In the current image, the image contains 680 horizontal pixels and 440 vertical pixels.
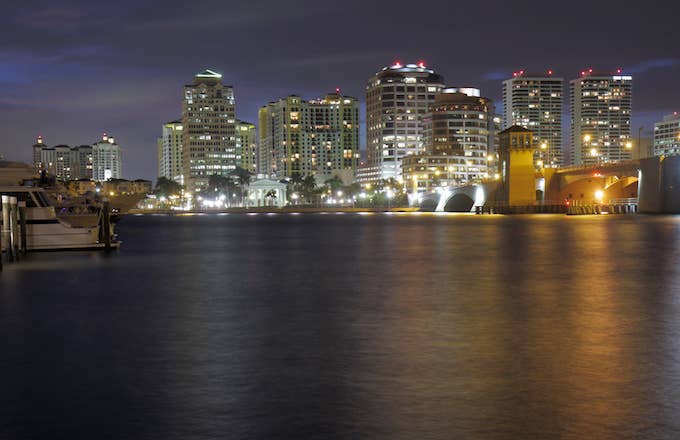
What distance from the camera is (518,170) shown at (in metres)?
158

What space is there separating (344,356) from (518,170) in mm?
148522

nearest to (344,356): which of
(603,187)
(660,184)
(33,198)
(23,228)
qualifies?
(23,228)

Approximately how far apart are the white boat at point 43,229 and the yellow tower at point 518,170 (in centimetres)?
12138

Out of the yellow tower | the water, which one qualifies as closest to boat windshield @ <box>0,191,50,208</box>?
the water

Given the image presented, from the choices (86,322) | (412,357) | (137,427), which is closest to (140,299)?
(86,322)

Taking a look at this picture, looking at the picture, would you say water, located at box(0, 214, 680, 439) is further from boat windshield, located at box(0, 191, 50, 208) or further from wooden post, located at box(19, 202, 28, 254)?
boat windshield, located at box(0, 191, 50, 208)

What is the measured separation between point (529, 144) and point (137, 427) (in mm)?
156982

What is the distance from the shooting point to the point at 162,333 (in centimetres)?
1803

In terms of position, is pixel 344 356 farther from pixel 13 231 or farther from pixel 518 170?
pixel 518 170

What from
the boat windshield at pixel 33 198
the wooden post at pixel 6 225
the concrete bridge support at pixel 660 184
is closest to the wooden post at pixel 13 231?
the wooden post at pixel 6 225

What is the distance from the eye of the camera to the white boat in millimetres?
46344

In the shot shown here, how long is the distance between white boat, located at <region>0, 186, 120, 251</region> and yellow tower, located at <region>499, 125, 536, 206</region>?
121m

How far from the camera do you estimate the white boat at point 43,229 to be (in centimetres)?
4634

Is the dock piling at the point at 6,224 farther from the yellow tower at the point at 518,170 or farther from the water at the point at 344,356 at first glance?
the yellow tower at the point at 518,170
